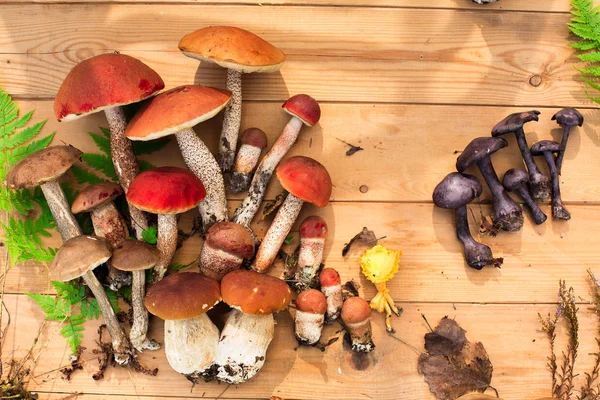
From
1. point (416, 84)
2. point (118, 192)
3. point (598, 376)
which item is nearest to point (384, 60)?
point (416, 84)

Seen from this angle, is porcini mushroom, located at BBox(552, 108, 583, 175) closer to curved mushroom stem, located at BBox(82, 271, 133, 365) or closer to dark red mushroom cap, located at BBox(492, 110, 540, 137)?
dark red mushroom cap, located at BBox(492, 110, 540, 137)

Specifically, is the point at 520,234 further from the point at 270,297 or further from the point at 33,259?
the point at 33,259

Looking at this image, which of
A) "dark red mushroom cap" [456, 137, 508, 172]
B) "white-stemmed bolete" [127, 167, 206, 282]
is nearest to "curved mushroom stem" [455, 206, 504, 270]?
"dark red mushroom cap" [456, 137, 508, 172]

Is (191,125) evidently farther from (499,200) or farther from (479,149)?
(499,200)

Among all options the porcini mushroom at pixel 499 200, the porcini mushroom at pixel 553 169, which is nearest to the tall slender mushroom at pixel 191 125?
the porcini mushroom at pixel 499 200

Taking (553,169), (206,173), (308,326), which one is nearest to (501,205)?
(553,169)
